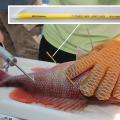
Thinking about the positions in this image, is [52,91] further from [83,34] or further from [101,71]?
[83,34]

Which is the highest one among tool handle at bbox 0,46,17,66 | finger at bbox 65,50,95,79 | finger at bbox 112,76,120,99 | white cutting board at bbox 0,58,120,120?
tool handle at bbox 0,46,17,66

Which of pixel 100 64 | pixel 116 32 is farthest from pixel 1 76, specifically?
pixel 116 32

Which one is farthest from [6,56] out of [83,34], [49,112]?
[83,34]

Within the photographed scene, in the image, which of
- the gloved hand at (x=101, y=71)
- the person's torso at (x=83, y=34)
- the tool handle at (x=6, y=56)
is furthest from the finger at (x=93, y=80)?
the person's torso at (x=83, y=34)

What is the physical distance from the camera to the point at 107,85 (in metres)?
0.70

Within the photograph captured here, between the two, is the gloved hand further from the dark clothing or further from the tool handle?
the dark clothing

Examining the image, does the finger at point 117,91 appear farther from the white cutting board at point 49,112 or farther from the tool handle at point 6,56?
the tool handle at point 6,56

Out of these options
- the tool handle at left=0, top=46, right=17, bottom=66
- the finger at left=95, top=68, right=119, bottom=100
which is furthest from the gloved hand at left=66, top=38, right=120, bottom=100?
the tool handle at left=0, top=46, right=17, bottom=66

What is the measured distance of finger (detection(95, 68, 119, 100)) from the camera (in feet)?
2.30

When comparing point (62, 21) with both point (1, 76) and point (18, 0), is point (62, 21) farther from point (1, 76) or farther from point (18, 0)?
point (18, 0)

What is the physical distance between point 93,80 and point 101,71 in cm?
2

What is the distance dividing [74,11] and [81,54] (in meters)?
0.21

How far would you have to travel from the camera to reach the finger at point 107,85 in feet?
2.30

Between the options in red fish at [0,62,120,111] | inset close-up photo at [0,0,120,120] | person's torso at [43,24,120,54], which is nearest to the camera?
inset close-up photo at [0,0,120,120]
